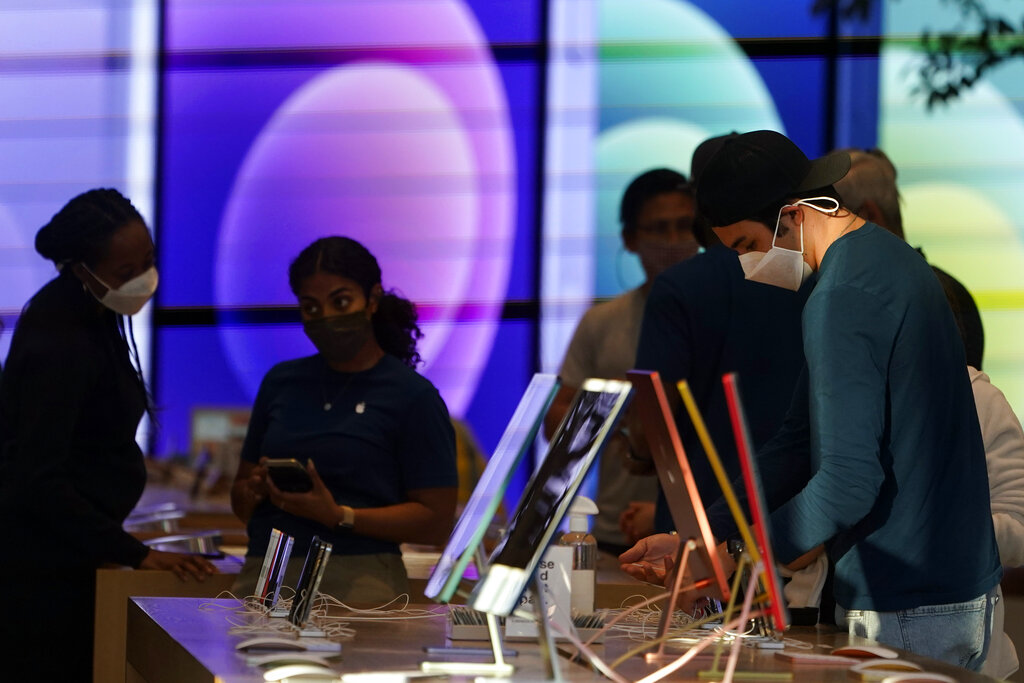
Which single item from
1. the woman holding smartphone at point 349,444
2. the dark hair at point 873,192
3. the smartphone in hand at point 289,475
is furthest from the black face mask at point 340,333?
the dark hair at point 873,192

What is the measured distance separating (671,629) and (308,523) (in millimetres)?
947

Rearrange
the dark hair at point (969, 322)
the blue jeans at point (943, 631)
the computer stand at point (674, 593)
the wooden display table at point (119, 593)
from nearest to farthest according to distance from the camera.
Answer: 1. the computer stand at point (674, 593)
2. the blue jeans at point (943, 631)
3. the dark hair at point (969, 322)
4. the wooden display table at point (119, 593)

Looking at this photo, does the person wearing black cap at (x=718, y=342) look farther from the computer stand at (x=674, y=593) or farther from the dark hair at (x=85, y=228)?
the dark hair at (x=85, y=228)

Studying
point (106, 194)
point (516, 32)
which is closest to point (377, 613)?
point (106, 194)

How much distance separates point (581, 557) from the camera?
2.13 metres

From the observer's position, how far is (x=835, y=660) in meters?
1.73

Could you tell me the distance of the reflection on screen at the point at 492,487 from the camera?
1482mm

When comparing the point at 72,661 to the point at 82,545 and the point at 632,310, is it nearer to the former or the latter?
the point at 82,545

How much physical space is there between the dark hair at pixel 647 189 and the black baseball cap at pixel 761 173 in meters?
1.49

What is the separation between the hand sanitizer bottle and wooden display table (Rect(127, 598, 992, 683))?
0.17 m

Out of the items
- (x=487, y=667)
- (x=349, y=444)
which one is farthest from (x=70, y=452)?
(x=487, y=667)

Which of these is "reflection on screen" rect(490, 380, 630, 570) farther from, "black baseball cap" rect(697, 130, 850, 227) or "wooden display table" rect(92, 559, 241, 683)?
"wooden display table" rect(92, 559, 241, 683)

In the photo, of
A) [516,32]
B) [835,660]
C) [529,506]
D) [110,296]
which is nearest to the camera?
[529,506]

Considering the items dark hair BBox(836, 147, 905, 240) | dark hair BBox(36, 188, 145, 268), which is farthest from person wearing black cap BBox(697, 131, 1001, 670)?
dark hair BBox(36, 188, 145, 268)
